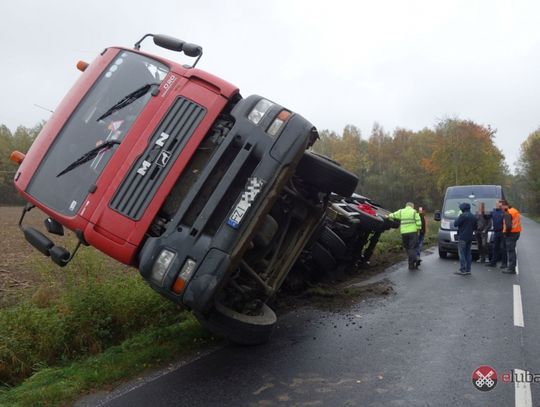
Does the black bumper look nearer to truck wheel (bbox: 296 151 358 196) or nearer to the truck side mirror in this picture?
truck wheel (bbox: 296 151 358 196)

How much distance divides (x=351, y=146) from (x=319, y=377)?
182ft

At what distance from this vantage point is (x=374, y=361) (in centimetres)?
427

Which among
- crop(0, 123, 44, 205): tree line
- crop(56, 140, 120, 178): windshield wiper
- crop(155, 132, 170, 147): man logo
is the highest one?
crop(155, 132, 170, 147): man logo

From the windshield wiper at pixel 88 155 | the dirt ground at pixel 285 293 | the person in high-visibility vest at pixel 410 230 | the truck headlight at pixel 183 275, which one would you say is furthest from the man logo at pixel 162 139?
the person in high-visibility vest at pixel 410 230

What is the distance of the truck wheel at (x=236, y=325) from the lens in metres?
4.32

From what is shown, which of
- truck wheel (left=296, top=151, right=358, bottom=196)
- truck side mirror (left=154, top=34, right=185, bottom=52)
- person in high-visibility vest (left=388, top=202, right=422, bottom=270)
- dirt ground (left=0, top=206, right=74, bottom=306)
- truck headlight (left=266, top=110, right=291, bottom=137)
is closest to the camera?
truck headlight (left=266, top=110, right=291, bottom=137)

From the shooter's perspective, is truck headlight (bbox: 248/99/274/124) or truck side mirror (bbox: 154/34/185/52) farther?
truck side mirror (bbox: 154/34/185/52)

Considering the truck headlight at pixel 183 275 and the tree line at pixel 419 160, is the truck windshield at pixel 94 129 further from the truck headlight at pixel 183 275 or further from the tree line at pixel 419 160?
the tree line at pixel 419 160

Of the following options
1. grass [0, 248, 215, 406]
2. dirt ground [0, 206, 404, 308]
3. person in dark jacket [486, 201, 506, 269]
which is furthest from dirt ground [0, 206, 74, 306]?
person in dark jacket [486, 201, 506, 269]

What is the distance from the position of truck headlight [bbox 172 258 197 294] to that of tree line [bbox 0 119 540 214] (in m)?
17.5

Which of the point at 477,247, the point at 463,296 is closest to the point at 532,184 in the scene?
the point at 477,247

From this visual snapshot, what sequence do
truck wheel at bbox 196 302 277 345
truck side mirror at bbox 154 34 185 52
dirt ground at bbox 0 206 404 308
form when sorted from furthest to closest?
dirt ground at bbox 0 206 404 308 < truck side mirror at bbox 154 34 185 52 < truck wheel at bbox 196 302 277 345

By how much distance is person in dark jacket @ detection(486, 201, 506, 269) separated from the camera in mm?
9938

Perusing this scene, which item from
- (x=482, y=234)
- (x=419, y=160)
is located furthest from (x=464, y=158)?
(x=482, y=234)
